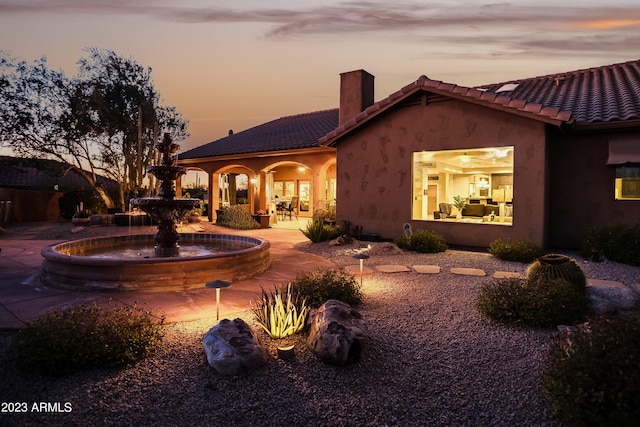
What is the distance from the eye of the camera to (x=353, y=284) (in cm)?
582

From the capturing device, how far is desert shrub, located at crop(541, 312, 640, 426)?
2539 mm

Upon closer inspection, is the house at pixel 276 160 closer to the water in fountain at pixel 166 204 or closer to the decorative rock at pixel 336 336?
the water in fountain at pixel 166 204

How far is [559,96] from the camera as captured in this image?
12.3 meters

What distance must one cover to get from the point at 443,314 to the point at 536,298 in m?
1.13

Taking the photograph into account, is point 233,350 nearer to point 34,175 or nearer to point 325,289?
point 325,289

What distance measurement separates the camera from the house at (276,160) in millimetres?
16344

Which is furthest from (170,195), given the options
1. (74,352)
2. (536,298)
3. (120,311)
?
(536,298)

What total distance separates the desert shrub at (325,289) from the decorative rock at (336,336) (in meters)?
1.03

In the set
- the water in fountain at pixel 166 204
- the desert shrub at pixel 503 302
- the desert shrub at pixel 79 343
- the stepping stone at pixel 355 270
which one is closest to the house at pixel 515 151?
the stepping stone at pixel 355 270

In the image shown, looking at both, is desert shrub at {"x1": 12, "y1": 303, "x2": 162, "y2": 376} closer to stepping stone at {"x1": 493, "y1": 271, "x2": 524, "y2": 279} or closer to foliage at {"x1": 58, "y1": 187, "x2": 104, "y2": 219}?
stepping stone at {"x1": 493, "y1": 271, "x2": 524, "y2": 279}

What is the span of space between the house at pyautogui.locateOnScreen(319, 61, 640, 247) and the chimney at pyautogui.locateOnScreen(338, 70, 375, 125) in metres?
2.03

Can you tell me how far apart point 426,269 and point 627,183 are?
6.21m

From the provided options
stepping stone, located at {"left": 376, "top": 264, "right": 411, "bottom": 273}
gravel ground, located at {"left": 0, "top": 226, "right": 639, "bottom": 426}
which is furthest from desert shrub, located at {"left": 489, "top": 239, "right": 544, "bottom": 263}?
gravel ground, located at {"left": 0, "top": 226, "right": 639, "bottom": 426}

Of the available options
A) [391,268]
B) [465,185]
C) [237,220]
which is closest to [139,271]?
[391,268]
